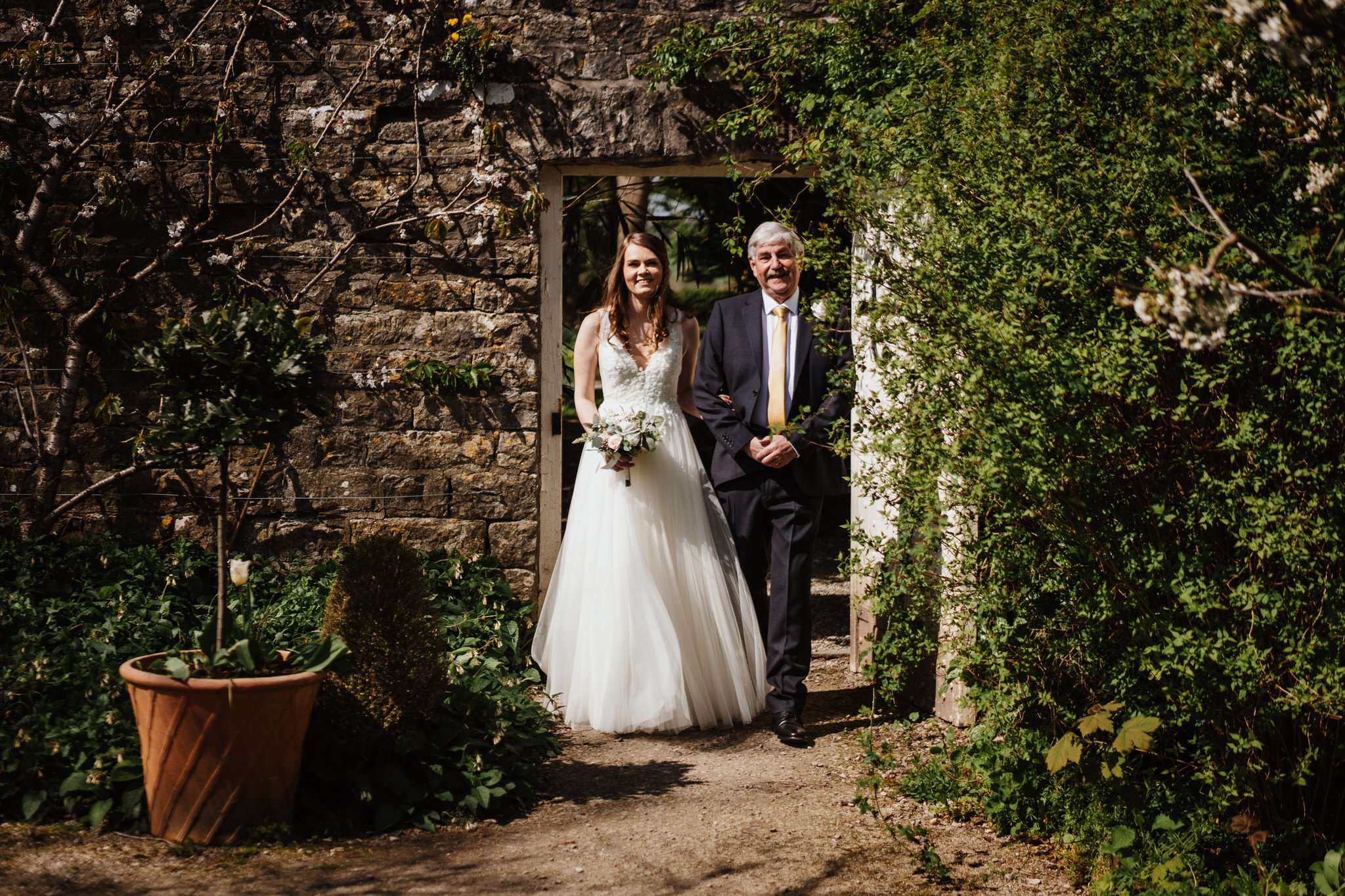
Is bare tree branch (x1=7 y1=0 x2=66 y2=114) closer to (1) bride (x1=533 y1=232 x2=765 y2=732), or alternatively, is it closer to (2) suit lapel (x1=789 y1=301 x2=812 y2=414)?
(1) bride (x1=533 y1=232 x2=765 y2=732)

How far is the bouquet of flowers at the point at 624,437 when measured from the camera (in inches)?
175

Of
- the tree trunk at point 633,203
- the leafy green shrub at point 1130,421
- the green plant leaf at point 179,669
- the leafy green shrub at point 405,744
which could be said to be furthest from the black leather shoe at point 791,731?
the tree trunk at point 633,203

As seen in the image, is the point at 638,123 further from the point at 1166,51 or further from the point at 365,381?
the point at 1166,51

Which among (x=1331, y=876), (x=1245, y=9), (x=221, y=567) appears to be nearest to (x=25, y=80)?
(x=221, y=567)

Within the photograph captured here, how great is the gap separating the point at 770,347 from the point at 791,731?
1595mm

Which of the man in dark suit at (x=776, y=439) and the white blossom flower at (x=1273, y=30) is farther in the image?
the man in dark suit at (x=776, y=439)

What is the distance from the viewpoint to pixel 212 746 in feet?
9.78

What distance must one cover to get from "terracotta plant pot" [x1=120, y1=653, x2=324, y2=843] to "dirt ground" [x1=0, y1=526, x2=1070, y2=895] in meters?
0.09

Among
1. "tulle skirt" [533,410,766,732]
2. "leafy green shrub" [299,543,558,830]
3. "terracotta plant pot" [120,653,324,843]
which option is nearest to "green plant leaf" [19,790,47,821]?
"terracotta plant pot" [120,653,324,843]

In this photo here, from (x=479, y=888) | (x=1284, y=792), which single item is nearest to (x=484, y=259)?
(x=479, y=888)

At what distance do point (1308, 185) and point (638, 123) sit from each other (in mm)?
3221

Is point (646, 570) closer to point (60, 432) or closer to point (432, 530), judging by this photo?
point (432, 530)

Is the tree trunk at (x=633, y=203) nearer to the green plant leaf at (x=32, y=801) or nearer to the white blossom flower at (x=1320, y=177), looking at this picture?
the green plant leaf at (x=32, y=801)

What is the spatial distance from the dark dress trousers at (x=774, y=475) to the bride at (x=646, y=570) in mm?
148
